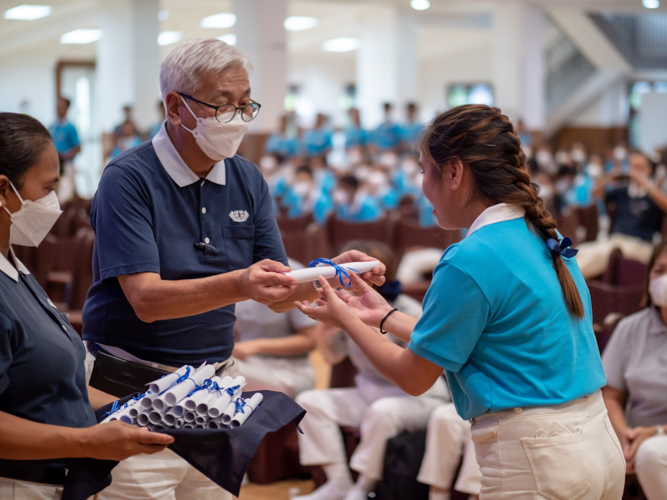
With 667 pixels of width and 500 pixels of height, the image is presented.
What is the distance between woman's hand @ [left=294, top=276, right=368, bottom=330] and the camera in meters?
1.70

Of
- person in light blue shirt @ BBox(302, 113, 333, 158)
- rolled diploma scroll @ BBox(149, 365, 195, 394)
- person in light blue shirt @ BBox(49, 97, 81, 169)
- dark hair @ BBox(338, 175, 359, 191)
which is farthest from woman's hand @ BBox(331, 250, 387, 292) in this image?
person in light blue shirt @ BBox(302, 113, 333, 158)

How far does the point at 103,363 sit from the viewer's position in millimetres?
1800

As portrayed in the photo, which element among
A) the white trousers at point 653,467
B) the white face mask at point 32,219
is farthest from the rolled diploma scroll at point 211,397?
the white trousers at point 653,467

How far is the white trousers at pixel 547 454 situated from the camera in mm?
1492

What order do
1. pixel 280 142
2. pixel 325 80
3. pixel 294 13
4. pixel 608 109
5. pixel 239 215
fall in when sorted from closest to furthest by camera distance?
pixel 239 215 < pixel 280 142 < pixel 294 13 < pixel 608 109 < pixel 325 80

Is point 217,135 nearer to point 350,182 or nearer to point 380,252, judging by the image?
point 380,252

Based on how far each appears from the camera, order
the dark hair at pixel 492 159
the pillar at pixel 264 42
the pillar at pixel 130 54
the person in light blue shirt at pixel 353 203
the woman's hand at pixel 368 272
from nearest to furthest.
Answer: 1. the dark hair at pixel 492 159
2. the woman's hand at pixel 368 272
3. the person in light blue shirt at pixel 353 203
4. the pillar at pixel 264 42
5. the pillar at pixel 130 54

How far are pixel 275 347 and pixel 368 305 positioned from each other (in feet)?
5.36

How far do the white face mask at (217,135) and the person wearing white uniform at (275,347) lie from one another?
1.62 meters

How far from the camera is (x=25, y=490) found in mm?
1420

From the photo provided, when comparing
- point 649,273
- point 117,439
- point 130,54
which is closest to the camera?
point 117,439

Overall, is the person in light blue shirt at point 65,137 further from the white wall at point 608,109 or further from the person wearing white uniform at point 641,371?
the white wall at point 608,109

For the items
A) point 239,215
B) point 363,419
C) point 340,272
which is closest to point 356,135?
point 363,419

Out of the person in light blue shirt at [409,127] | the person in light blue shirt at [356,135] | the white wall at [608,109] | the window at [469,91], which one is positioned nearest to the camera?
the person in light blue shirt at [409,127]
